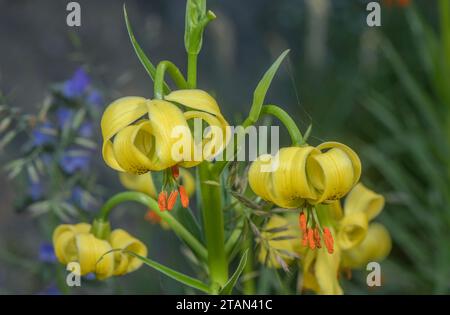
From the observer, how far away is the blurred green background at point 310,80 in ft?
6.74

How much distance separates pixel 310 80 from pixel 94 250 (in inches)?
66.0

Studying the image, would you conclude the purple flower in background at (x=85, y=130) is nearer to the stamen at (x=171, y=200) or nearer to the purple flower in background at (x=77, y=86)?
the purple flower in background at (x=77, y=86)

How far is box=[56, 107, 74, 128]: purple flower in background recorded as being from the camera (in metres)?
1.57

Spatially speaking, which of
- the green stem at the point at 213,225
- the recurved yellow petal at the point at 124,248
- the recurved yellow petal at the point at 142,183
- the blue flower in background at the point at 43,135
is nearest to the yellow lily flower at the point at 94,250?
the recurved yellow petal at the point at 124,248

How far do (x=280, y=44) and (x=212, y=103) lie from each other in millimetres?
1646

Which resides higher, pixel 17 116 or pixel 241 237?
pixel 17 116

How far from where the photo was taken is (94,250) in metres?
1.08

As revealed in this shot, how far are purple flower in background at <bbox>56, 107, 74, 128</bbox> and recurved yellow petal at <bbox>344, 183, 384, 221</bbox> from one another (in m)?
0.60

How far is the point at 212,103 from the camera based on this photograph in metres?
0.89

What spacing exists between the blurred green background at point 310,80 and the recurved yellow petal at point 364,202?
52 centimetres

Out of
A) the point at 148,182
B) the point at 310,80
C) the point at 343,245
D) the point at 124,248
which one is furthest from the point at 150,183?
the point at 310,80

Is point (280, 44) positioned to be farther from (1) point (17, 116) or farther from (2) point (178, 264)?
(1) point (17, 116)

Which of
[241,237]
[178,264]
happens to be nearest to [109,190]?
[178,264]
